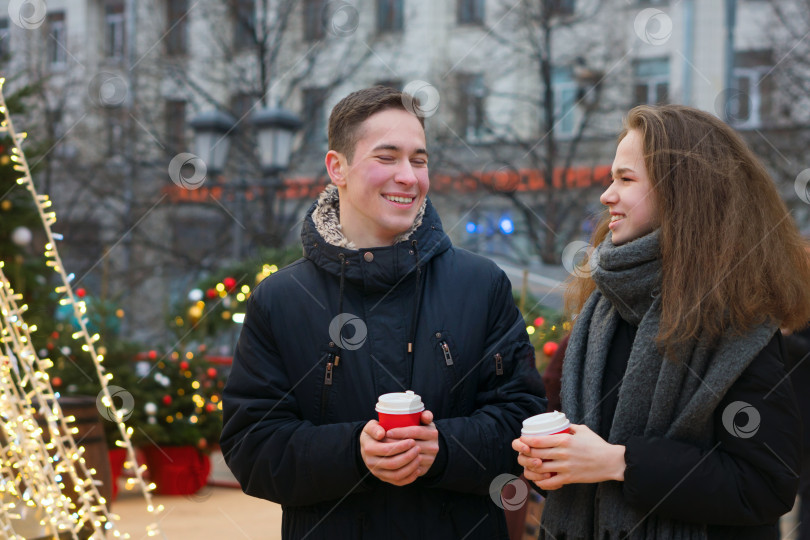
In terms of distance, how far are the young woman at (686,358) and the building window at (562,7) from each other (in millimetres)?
13032

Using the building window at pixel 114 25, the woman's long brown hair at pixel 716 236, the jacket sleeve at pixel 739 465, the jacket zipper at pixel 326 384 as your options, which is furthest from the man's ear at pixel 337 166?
the building window at pixel 114 25

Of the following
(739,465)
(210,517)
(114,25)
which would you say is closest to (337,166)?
(739,465)

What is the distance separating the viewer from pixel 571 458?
2070 millimetres

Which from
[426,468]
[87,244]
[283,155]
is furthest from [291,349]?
[87,244]

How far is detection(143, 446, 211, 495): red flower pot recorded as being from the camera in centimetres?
726

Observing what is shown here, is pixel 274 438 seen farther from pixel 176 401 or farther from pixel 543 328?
pixel 176 401

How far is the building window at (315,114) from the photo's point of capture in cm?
1567

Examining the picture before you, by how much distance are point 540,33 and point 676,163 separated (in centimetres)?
1402

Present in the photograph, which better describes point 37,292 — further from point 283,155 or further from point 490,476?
point 490,476

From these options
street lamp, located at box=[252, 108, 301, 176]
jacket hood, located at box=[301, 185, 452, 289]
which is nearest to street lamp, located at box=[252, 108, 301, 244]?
street lamp, located at box=[252, 108, 301, 176]

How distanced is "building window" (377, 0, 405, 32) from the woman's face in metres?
14.8

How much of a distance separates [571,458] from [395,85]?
14.4 metres

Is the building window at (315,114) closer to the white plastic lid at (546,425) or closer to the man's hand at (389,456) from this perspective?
the man's hand at (389,456)

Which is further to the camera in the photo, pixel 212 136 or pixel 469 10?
pixel 469 10
